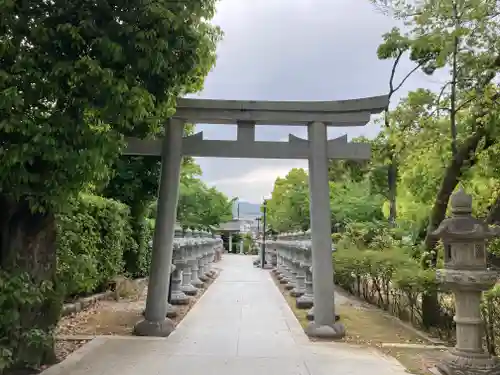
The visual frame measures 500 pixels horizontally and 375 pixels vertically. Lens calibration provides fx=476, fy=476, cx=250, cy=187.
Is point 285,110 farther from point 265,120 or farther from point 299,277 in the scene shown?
point 299,277

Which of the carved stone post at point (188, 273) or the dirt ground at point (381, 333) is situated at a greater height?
the carved stone post at point (188, 273)

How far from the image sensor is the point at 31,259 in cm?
526

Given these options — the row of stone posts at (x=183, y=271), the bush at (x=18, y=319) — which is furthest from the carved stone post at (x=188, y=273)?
the bush at (x=18, y=319)

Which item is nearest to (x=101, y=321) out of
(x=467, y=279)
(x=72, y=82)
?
(x=72, y=82)

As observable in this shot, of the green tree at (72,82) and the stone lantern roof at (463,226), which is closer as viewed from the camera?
the green tree at (72,82)

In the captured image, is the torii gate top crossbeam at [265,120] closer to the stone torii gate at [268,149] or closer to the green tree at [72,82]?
the stone torii gate at [268,149]

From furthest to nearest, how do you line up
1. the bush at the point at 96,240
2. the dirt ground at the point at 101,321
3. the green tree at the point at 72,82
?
the bush at the point at 96,240
the dirt ground at the point at 101,321
the green tree at the point at 72,82

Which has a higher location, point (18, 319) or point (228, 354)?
point (18, 319)

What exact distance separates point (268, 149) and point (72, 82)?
4443mm

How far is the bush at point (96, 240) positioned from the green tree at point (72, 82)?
316 cm

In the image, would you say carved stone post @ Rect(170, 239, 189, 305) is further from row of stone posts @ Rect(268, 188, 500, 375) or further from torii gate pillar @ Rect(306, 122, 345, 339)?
row of stone posts @ Rect(268, 188, 500, 375)

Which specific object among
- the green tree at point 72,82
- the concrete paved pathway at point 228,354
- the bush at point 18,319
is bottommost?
the concrete paved pathway at point 228,354

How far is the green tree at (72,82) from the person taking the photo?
409 cm

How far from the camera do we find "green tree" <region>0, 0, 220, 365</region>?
13.4 ft
